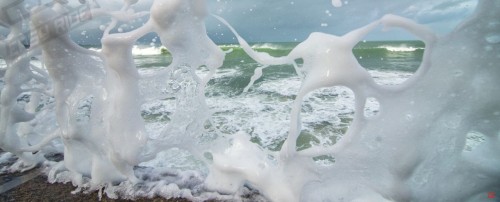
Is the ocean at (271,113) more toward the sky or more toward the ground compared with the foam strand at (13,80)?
more toward the ground

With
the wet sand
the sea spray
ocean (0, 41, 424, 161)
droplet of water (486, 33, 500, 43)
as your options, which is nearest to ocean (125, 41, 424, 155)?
ocean (0, 41, 424, 161)

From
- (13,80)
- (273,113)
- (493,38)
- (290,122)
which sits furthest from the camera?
(273,113)

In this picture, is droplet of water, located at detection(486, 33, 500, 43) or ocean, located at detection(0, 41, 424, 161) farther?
ocean, located at detection(0, 41, 424, 161)

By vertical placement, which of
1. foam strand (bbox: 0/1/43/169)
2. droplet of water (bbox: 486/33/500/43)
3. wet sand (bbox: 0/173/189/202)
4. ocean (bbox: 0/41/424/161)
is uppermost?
droplet of water (bbox: 486/33/500/43)

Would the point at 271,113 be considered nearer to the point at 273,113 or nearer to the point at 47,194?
the point at 273,113

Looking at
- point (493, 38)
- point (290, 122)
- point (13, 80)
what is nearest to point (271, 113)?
point (290, 122)

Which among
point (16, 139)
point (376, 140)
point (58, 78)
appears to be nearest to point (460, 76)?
point (376, 140)

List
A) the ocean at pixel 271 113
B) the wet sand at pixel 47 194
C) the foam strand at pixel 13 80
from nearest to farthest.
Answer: the wet sand at pixel 47 194
the foam strand at pixel 13 80
the ocean at pixel 271 113

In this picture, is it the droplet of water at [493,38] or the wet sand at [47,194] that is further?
the wet sand at [47,194]

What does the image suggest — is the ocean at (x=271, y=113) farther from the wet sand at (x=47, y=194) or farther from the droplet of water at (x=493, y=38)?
the droplet of water at (x=493, y=38)

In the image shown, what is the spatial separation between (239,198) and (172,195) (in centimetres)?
38

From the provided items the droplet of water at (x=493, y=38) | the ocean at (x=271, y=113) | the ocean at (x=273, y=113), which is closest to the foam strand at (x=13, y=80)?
the ocean at (x=271, y=113)

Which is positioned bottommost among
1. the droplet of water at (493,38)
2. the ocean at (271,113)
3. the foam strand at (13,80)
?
the ocean at (271,113)

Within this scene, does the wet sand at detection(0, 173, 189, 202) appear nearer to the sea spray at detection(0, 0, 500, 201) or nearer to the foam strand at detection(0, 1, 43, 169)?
the sea spray at detection(0, 0, 500, 201)
